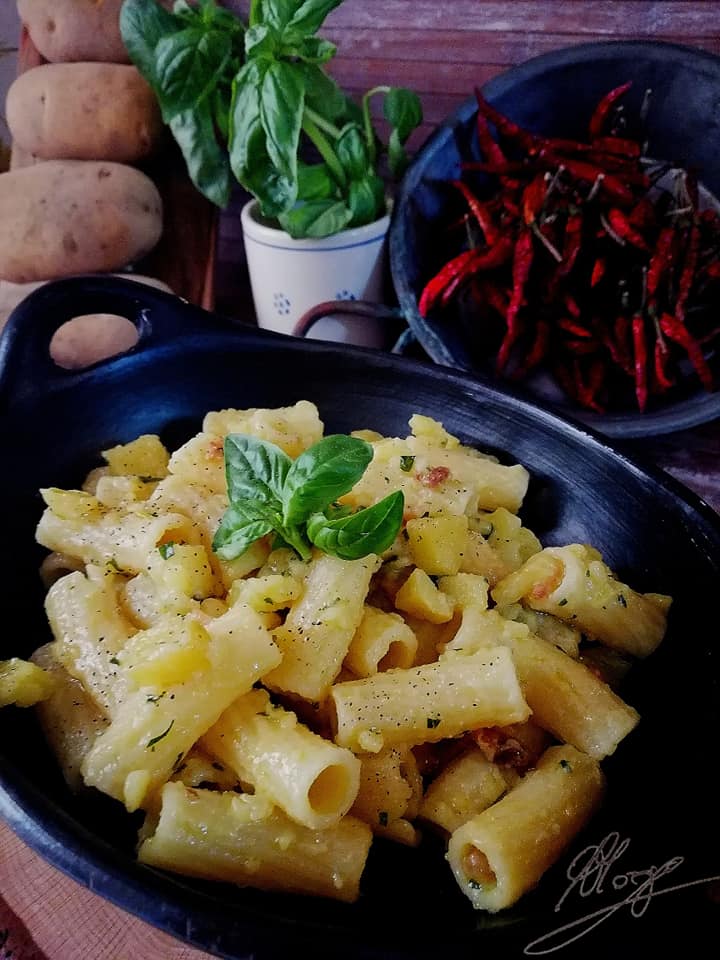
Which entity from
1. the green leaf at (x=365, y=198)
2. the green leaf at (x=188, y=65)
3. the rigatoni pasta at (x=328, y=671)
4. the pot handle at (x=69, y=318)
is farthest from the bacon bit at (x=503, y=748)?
the green leaf at (x=188, y=65)

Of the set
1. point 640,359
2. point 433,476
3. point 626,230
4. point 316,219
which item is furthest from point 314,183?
point 433,476

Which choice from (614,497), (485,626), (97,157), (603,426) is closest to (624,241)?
(603,426)

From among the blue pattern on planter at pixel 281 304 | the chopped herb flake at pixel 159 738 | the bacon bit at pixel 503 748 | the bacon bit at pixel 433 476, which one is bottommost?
the blue pattern on planter at pixel 281 304

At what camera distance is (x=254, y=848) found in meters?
0.86

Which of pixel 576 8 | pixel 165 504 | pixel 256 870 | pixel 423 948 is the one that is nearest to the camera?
pixel 423 948

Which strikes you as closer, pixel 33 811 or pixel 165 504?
pixel 33 811

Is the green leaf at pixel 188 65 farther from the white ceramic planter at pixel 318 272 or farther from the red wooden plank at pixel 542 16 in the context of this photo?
the red wooden plank at pixel 542 16

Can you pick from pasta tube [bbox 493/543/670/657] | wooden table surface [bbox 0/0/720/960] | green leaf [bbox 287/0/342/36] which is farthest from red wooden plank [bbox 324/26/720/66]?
pasta tube [bbox 493/543/670/657]

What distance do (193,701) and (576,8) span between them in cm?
187

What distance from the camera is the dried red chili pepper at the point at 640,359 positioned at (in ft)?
5.94

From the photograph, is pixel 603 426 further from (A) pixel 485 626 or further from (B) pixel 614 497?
(A) pixel 485 626

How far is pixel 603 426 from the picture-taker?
1718 millimetres

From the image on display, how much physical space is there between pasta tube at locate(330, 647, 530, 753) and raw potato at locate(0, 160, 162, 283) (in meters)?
1.50

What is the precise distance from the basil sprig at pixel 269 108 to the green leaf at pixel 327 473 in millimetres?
917
